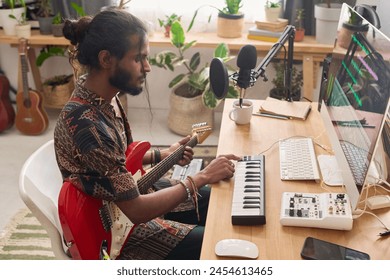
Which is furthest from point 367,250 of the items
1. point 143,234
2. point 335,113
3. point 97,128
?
point 97,128

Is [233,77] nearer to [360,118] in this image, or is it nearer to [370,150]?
[360,118]

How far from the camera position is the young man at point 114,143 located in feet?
4.28

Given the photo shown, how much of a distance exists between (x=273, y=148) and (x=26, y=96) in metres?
2.08

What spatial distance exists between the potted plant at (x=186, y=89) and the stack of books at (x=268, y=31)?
0.88ft

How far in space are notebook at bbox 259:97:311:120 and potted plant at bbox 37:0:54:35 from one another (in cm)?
186

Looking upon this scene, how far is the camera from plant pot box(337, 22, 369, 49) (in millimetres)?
1354

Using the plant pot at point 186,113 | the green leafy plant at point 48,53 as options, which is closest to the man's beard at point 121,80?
the plant pot at point 186,113

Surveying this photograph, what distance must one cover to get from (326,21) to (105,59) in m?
1.96

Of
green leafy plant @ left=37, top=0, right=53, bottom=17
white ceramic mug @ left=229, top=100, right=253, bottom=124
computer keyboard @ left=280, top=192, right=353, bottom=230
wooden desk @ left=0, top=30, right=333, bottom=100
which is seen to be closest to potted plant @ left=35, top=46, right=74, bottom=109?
wooden desk @ left=0, top=30, right=333, bottom=100

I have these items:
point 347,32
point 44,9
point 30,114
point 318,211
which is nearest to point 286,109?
point 347,32

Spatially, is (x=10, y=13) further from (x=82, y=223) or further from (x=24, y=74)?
(x=82, y=223)

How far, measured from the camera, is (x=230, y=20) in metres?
3.09

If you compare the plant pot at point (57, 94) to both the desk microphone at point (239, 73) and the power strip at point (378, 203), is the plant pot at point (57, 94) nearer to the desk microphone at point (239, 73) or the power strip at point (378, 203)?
the desk microphone at point (239, 73)

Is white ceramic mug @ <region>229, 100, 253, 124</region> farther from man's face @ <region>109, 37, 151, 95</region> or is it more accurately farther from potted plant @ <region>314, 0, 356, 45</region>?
potted plant @ <region>314, 0, 356, 45</region>
